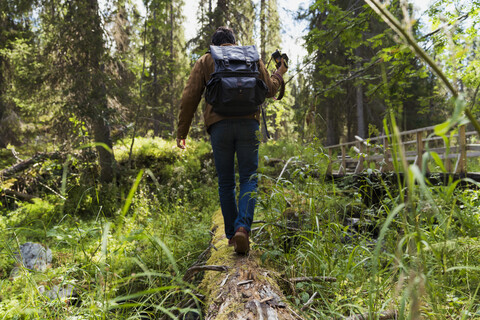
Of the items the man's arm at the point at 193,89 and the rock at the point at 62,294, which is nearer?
the rock at the point at 62,294

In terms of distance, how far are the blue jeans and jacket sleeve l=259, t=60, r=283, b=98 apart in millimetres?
423

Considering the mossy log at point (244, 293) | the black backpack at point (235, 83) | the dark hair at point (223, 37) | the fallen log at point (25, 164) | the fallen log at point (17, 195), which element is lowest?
the fallen log at point (17, 195)

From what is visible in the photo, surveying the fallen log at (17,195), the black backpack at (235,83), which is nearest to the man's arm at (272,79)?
the black backpack at (235,83)

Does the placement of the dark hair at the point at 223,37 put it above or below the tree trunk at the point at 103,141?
above

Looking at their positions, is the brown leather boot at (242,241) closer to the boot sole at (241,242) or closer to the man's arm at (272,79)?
the boot sole at (241,242)


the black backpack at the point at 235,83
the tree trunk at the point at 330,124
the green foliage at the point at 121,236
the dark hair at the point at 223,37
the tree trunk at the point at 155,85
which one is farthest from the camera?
the tree trunk at the point at 330,124

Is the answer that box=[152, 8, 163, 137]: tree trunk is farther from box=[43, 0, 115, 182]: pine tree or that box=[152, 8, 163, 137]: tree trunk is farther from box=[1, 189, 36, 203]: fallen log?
box=[1, 189, 36, 203]: fallen log

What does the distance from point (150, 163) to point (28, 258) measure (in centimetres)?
523

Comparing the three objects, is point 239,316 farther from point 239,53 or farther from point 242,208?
point 239,53

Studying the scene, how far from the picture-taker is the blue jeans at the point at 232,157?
2645 mm

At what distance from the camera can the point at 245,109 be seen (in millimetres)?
2594

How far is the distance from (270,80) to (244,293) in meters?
2.05

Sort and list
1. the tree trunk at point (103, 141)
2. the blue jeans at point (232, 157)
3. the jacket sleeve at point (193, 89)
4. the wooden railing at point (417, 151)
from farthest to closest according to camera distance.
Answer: the tree trunk at point (103, 141) → the jacket sleeve at point (193, 89) → the blue jeans at point (232, 157) → the wooden railing at point (417, 151)

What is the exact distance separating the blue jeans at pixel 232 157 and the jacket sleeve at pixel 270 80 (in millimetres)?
423
